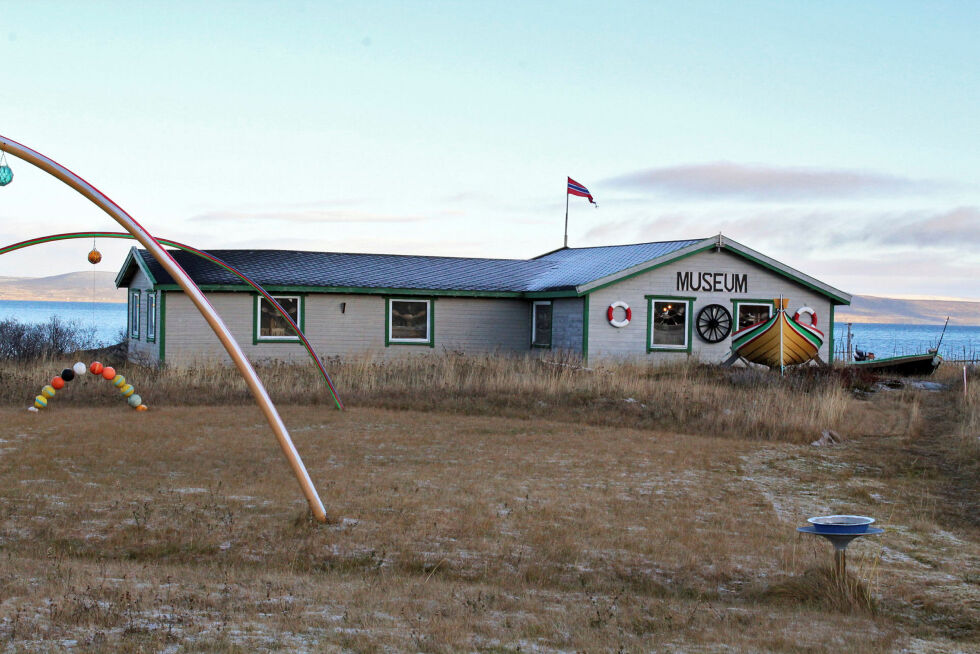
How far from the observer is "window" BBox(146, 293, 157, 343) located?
2481 centimetres

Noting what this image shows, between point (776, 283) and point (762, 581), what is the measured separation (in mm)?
20101

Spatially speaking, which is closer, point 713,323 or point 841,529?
point 841,529

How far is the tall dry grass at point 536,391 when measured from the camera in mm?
17828

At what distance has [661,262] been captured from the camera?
84.3 ft

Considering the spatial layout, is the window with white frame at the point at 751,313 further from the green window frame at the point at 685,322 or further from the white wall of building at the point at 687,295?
the green window frame at the point at 685,322

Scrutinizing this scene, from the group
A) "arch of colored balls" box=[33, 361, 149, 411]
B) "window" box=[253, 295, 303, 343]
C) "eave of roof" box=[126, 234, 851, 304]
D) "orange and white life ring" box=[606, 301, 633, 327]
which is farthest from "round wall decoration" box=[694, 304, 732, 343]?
"arch of colored balls" box=[33, 361, 149, 411]

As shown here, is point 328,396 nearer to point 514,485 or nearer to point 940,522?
point 514,485

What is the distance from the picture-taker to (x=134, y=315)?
2808 cm

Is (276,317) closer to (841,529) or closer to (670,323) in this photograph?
(670,323)

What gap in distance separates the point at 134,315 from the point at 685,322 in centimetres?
1564

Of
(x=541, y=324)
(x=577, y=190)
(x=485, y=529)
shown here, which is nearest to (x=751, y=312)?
(x=541, y=324)

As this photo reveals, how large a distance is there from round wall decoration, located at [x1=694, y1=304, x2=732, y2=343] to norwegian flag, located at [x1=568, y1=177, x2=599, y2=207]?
727 cm

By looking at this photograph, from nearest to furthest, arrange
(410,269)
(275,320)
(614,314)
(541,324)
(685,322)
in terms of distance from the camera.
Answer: (275,320), (614,314), (685,322), (541,324), (410,269)

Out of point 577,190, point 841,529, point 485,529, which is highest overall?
point 577,190
